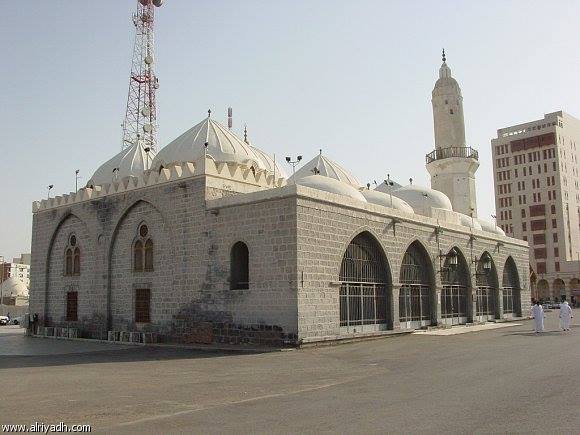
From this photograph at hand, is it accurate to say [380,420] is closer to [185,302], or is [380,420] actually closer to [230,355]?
[230,355]

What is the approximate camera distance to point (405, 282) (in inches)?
837

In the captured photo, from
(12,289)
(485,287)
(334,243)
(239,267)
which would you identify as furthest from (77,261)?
(12,289)

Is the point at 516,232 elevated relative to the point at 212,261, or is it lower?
elevated

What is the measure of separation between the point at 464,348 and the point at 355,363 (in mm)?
3986

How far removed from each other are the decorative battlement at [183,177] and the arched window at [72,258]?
1615mm

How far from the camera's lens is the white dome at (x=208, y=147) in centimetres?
2070

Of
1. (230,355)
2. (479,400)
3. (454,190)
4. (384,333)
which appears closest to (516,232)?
(454,190)

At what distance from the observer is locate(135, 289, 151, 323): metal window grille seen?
19.3m

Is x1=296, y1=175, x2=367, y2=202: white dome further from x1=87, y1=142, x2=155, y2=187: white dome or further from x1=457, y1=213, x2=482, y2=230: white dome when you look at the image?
x1=457, y1=213, x2=482, y2=230: white dome

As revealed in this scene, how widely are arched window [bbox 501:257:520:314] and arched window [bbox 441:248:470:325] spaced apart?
19.2ft

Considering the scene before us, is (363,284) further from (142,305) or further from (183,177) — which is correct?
(142,305)

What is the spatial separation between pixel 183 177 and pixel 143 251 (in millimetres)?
3325

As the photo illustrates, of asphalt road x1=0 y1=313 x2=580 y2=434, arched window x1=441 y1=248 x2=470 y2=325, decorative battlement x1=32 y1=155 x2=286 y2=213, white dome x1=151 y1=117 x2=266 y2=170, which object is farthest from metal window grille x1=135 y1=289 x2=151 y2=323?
arched window x1=441 y1=248 x2=470 y2=325

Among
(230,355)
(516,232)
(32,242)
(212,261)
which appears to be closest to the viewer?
(230,355)
